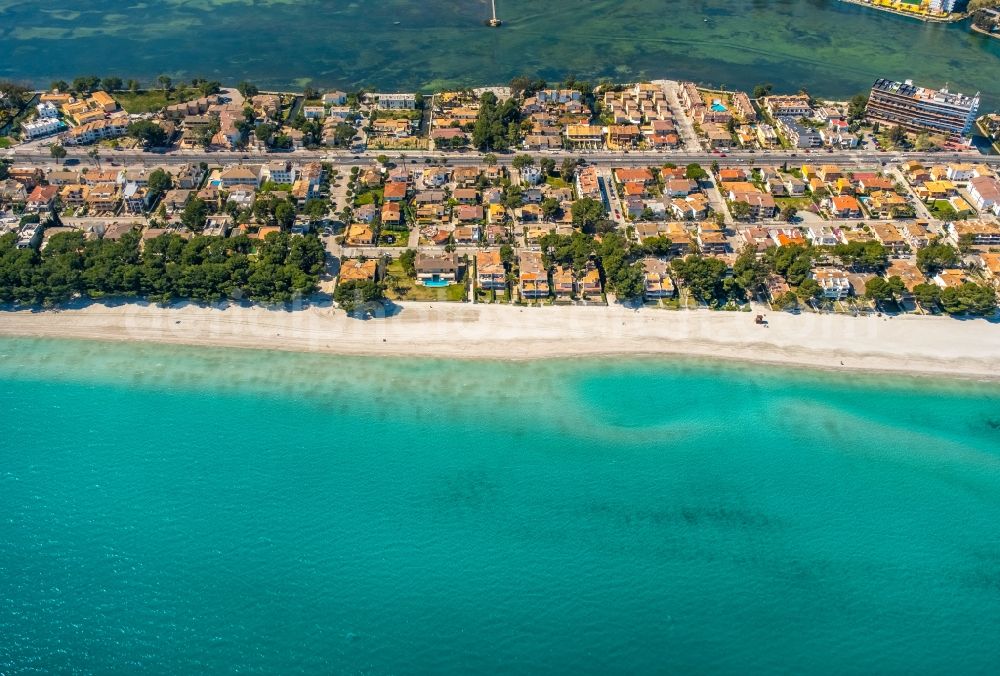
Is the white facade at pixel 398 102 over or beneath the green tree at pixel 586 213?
over

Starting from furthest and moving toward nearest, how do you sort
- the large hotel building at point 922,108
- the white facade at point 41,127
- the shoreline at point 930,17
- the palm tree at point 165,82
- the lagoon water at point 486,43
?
the shoreline at point 930,17 → the lagoon water at point 486,43 → the palm tree at point 165,82 → the white facade at point 41,127 → the large hotel building at point 922,108

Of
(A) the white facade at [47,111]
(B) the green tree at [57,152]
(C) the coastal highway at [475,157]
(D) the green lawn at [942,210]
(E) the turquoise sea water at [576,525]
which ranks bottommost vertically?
(E) the turquoise sea water at [576,525]

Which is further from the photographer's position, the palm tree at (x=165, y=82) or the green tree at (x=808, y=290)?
the palm tree at (x=165, y=82)

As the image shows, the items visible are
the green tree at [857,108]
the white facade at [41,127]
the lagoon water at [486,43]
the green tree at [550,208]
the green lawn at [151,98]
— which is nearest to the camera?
the green tree at [550,208]

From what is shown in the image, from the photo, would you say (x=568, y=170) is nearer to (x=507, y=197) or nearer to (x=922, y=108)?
(x=507, y=197)

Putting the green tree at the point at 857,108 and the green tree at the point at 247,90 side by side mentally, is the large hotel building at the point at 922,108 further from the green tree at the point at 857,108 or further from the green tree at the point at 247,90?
the green tree at the point at 247,90

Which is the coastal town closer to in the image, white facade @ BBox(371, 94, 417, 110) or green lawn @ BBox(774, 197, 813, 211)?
green lawn @ BBox(774, 197, 813, 211)

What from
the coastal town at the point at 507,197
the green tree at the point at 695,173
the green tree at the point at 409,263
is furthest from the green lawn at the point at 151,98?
the green tree at the point at 695,173

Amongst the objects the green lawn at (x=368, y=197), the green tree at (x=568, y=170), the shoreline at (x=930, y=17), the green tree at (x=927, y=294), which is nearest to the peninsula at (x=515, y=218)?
the green tree at (x=927, y=294)
